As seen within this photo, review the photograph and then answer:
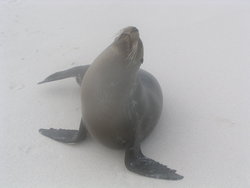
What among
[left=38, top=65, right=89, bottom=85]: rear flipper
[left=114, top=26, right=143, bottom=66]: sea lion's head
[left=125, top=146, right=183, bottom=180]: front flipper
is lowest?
[left=125, top=146, right=183, bottom=180]: front flipper

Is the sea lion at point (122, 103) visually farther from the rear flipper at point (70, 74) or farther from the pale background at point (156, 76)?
the rear flipper at point (70, 74)

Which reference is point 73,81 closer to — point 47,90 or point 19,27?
point 47,90

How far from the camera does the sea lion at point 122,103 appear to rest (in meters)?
2.49

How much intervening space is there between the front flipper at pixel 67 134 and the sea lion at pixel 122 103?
11mm

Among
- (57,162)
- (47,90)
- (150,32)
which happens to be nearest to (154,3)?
(150,32)

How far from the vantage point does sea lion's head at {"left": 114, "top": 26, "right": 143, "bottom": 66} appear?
242 centimetres

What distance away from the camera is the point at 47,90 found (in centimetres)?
340

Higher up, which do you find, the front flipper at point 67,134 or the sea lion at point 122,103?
the sea lion at point 122,103

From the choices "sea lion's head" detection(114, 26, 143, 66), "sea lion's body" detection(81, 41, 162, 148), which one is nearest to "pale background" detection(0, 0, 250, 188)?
"sea lion's body" detection(81, 41, 162, 148)

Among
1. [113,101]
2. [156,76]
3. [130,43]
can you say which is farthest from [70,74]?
[130,43]

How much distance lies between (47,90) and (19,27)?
1201 mm

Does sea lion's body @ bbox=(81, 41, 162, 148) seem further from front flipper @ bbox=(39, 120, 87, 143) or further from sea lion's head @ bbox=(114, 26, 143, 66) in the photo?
front flipper @ bbox=(39, 120, 87, 143)

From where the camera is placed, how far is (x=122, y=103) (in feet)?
8.57

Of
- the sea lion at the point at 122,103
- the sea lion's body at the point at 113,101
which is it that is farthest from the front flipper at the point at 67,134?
the sea lion's body at the point at 113,101
